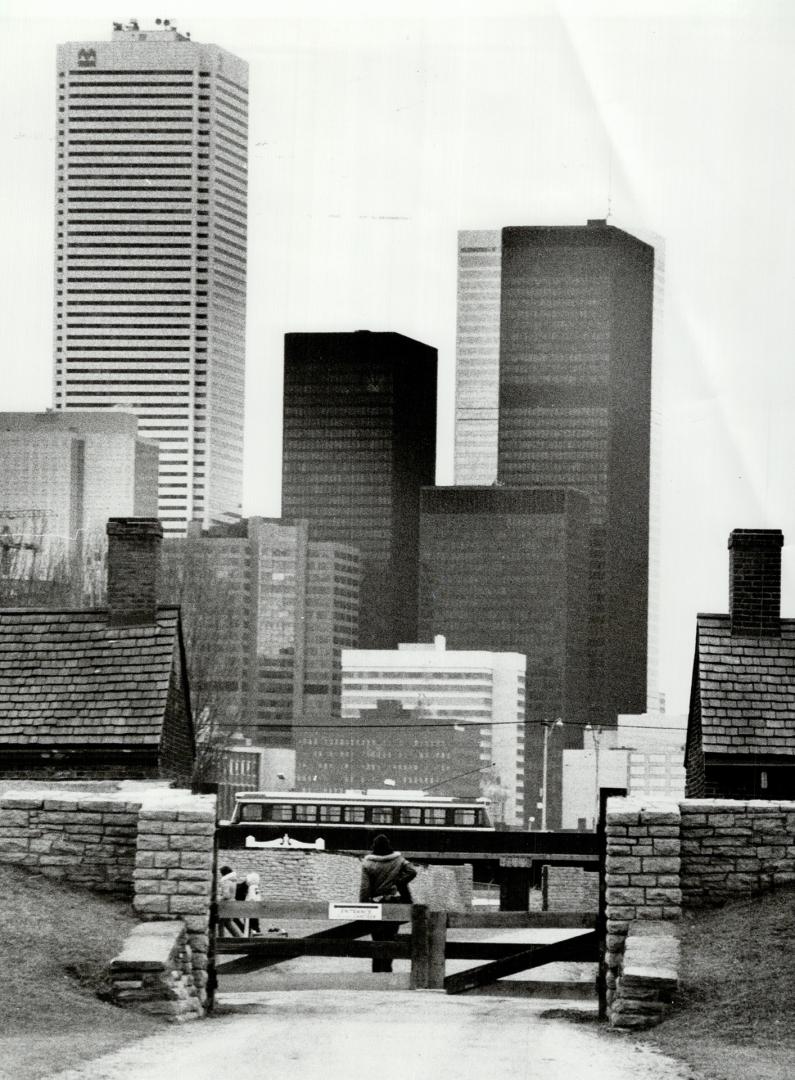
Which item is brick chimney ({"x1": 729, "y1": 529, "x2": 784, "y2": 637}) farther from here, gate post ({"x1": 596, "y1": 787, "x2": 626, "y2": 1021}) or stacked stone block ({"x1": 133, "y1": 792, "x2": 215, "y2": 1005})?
stacked stone block ({"x1": 133, "y1": 792, "x2": 215, "y2": 1005})

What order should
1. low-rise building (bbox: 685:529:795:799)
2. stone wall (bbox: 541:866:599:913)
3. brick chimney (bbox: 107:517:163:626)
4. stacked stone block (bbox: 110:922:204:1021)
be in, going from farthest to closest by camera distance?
stone wall (bbox: 541:866:599:913) → brick chimney (bbox: 107:517:163:626) → low-rise building (bbox: 685:529:795:799) → stacked stone block (bbox: 110:922:204:1021)

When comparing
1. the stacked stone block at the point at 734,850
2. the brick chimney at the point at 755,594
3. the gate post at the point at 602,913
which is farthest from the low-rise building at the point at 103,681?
the stacked stone block at the point at 734,850

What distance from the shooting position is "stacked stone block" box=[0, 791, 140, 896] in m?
17.3

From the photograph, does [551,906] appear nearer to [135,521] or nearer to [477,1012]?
[135,521]

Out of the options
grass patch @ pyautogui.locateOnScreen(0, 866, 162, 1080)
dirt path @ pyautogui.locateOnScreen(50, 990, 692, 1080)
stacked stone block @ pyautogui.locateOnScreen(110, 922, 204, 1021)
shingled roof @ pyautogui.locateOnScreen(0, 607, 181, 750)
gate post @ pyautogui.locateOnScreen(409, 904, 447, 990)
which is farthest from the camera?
shingled roof @ pyautogui.locateOnScreen(0, 607, 181, 750)

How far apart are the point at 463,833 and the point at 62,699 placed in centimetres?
3240

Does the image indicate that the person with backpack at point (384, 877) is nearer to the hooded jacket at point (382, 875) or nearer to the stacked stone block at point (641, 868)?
the hooded jacket at point (382, 875)

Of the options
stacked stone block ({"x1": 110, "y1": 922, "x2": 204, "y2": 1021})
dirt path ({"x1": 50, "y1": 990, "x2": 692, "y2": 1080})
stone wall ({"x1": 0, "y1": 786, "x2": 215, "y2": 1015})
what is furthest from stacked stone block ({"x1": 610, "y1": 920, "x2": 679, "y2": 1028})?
stone wall ({"x1": 0, "y1": 786, "x2": 215, "y2": 1015})

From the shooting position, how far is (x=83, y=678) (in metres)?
27.5

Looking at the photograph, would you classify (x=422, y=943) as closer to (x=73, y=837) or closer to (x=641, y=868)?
(x=641, y=868)

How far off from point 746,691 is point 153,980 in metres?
13.6

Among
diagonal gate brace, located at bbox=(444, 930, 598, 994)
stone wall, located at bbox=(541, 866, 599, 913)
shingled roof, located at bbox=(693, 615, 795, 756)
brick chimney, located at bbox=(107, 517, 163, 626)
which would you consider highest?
brick chimney, located at bbox=(107, 517, 163, 626)

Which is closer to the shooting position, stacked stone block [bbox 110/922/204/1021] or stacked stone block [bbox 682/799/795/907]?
stacked stone block [bbox 110/922/204/1021]

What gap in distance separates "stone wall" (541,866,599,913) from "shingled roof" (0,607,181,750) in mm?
18970
